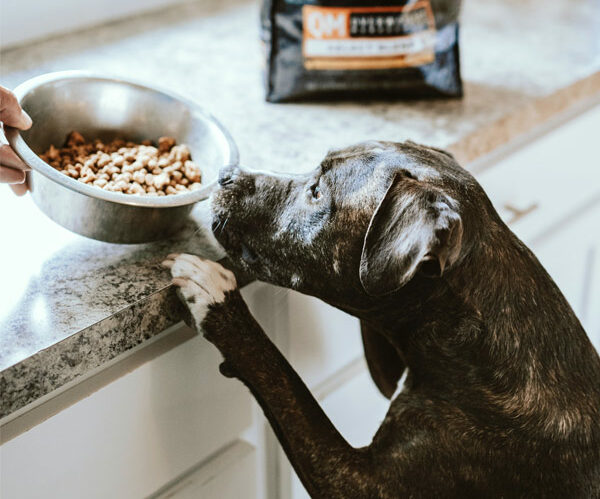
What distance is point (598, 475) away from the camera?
4.01 feet

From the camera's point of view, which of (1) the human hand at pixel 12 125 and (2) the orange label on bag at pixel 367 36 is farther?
(2) the orange label on bag at pixel 367 36

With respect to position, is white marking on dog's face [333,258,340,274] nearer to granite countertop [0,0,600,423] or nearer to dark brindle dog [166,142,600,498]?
dark brindle dog [166,142,600,498]

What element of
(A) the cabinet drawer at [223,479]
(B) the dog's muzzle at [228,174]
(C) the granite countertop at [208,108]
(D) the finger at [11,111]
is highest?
(D) the finger at [11,111]

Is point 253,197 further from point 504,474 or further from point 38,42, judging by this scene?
point 38,42

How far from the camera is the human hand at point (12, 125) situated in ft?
3.70

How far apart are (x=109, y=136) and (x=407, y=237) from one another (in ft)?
1.93

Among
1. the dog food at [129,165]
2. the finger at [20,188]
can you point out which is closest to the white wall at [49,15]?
the dog food at [129,165]

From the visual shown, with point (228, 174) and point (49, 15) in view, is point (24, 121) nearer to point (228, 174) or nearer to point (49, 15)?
point (228, 174)

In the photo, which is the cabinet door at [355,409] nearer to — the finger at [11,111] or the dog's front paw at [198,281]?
the dog's front paw at [198,281]

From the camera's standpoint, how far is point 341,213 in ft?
3.81

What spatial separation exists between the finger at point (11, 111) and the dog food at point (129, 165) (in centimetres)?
10

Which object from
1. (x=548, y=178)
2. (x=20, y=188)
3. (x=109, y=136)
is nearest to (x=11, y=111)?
(x=20, y=188)

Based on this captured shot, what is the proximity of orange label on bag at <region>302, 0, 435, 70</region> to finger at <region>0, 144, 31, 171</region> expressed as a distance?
0.69m

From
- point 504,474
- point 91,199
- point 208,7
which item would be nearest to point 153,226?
point 91,199
